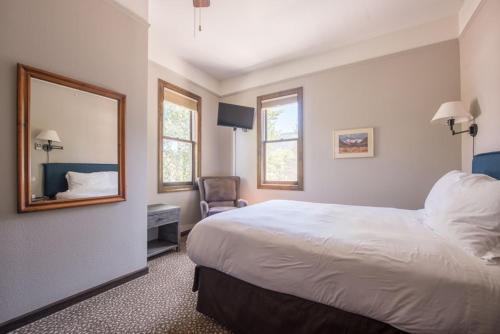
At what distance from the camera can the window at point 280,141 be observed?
3.70 metres

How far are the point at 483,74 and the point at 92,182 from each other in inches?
149

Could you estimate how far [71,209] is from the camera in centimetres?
184

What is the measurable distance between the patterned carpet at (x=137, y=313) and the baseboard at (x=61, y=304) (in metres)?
0.04

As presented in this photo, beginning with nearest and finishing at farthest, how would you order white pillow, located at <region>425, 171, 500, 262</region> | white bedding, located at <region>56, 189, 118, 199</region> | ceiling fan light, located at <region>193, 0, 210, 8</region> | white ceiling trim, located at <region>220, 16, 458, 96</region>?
white pillow, located at <region>425, 171, 500, 262</region>
white bedding, located at <region>56, 189, 118, 199</region>
ceiling fan light, located at <region>193, 0, 210, 8</region>
white ceiling trim, located at <region>220, 16, 458, 96</region>

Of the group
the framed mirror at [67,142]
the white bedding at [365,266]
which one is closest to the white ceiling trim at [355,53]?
the white bedding at [365,266]

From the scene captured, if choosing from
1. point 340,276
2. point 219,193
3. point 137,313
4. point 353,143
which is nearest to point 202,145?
point 219,193

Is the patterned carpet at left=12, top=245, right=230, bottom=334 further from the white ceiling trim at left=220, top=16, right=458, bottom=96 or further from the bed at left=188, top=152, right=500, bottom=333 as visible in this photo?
the white ceiling trim at left=220, top=16, right=458, bottom=96

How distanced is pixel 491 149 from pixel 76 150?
3.67 m

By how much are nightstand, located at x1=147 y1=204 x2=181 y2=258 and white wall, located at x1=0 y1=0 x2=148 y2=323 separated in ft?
1.10

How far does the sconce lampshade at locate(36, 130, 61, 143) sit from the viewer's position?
168 centimetres

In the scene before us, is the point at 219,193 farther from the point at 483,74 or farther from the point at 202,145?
the point at 483,74

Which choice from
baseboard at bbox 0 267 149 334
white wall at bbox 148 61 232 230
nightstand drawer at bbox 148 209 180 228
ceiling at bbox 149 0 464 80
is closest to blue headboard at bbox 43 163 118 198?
baseboard at bbox 0 267 149 334

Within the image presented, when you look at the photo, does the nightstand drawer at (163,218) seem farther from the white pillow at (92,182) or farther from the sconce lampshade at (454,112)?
the sconce lampshade at (454,112)

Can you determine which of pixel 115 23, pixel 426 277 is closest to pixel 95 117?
pixel 115 23
